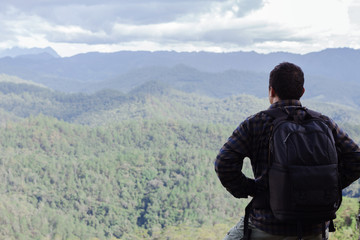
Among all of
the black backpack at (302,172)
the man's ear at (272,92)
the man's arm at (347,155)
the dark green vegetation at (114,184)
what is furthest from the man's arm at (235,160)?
the dark green vegetation at (114,184)

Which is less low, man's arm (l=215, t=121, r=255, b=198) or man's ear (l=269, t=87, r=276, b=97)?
man's ear (l=269, t=87, r=276, b=97)

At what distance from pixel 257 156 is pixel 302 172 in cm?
33

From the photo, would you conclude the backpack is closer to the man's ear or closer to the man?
the man

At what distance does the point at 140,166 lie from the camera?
78.7 metres

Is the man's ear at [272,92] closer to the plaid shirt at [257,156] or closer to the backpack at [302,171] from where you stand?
the plaid shirt at [257,156]

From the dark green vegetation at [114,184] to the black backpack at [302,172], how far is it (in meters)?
17.6

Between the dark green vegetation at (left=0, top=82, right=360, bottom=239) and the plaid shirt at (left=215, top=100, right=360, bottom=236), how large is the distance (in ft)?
56.8

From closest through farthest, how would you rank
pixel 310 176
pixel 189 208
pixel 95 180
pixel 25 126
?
pixel 310 176, pixel 189 208, pixel 95 180, pixel 25 126

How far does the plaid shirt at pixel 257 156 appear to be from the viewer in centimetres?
228

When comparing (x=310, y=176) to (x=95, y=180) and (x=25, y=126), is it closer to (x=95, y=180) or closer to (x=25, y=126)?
(x=95, y=180)

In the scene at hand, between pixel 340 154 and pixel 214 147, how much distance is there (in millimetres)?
101066

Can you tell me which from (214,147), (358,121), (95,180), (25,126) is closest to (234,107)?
(358,121)

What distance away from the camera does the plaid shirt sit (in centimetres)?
228

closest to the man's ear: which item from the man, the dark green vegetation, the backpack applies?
the man
